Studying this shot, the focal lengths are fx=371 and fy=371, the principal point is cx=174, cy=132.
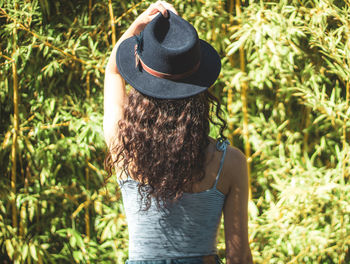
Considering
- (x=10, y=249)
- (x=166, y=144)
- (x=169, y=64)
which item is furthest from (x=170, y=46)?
(x=10, y=249)

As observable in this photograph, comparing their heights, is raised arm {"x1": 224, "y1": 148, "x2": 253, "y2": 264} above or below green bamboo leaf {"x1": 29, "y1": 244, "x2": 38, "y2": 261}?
above

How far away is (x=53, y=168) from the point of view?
2.49 meters

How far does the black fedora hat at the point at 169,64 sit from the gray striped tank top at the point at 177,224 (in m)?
0.18

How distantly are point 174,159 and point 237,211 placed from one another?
0.22 meters

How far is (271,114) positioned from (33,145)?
5.23ft

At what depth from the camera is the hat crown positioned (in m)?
0.94

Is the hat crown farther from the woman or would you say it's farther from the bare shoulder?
the bare shoulder

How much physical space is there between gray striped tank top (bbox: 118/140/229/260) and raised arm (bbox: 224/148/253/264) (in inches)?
1.0

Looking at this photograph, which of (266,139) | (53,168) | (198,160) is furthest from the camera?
(53,168)

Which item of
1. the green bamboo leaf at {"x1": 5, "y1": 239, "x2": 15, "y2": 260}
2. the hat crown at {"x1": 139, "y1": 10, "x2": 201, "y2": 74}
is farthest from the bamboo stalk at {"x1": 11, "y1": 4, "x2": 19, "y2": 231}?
the hat crown at {"x1": 139, "y1": 10, "x2": 201, "y2": 74}

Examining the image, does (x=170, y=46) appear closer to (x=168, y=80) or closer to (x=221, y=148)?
(x=168, y=80)

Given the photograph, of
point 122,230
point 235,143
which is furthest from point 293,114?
point 122,230

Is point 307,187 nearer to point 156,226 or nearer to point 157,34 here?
point 156,226

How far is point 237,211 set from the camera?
998mm
